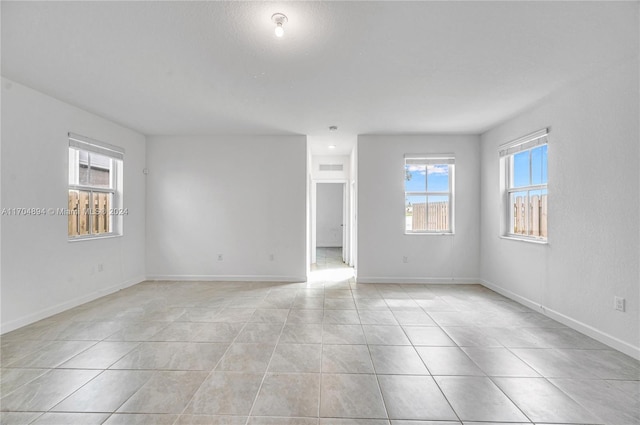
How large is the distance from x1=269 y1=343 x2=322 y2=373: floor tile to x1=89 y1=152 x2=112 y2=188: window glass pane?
147 inches

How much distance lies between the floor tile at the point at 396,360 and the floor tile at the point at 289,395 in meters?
0.54

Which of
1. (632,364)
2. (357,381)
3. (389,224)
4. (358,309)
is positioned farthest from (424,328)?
(389,224)

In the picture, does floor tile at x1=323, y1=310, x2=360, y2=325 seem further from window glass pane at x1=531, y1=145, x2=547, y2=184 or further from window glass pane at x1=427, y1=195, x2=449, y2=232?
window glass pane at x1=531, y1=145, x2=547, y2=184

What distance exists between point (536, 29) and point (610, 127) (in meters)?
1.34

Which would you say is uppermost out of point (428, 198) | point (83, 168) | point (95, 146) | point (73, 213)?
point (95, 146)

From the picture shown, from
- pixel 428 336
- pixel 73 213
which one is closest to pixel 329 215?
pixel 73 213

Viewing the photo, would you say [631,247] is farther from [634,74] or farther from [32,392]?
[32,392]

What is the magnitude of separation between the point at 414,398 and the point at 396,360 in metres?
0.46

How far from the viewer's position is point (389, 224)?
16.2 feet

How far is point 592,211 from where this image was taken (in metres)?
2.74

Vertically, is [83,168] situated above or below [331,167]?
below

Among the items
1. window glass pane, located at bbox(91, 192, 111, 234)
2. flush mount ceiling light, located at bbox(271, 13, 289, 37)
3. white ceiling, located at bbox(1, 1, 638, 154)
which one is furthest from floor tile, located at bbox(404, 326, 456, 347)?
window glass pane, located at bbox(91, 192, 111, 234)

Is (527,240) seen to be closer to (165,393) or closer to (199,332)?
(199,332)

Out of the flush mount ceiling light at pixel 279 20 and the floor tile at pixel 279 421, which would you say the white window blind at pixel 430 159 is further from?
the floor tile at pixel 279 421
